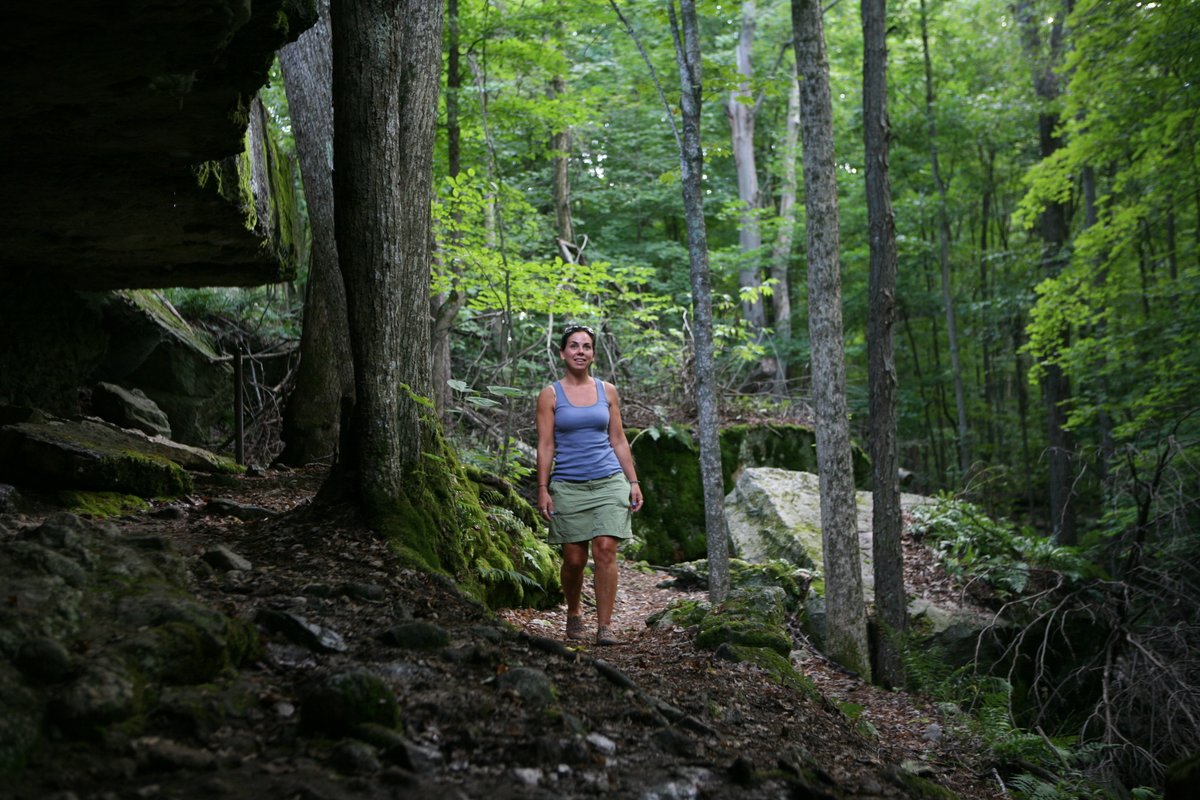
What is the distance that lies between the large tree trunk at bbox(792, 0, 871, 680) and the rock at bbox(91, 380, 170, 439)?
21.6ft

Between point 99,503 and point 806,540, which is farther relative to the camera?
point 806,540

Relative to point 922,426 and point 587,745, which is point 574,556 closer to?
point 587,745

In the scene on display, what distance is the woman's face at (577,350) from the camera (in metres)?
5.73

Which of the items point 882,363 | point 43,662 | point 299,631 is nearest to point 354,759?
point 43,662

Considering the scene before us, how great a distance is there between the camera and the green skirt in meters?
5.62

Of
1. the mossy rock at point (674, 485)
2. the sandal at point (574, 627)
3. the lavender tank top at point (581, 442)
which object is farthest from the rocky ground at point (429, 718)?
the mossy rock at point (674, 485)

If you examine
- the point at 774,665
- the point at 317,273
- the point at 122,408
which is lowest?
the point at 774,665

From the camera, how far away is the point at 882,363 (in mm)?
7777

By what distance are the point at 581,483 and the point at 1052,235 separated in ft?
46.3

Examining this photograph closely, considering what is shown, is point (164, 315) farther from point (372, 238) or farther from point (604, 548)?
point (604, 548)

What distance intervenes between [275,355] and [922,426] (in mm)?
19712

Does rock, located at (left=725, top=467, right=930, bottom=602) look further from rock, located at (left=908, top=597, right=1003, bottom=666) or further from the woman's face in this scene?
the woman's face

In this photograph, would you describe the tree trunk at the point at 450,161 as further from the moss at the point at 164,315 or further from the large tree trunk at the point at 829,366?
the large tree trunk at the point at 829,366

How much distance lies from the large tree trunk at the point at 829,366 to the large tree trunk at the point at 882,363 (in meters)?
0.39
